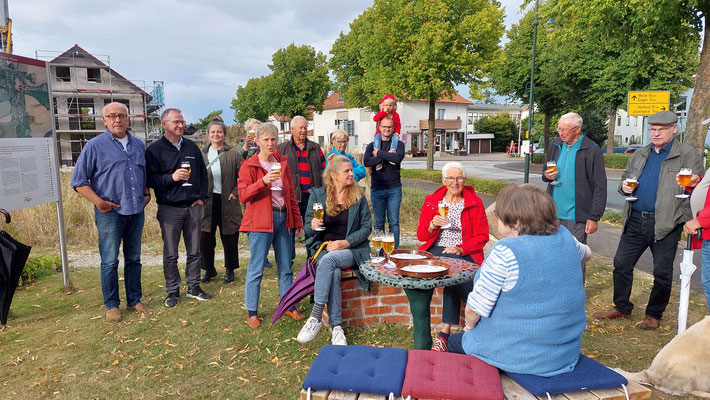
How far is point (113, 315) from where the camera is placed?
446 centimetres

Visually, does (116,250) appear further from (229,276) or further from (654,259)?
(654,259)

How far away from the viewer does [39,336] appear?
416cm

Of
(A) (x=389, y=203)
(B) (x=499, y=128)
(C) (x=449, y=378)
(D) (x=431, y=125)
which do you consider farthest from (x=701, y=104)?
(B) (x=499, y=128)

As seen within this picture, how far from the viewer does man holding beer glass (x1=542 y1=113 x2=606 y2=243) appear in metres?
4.44

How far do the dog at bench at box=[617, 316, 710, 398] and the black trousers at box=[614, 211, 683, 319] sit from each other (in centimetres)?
126

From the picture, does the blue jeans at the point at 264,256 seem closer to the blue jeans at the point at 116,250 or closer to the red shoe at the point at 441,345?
the blue jeans at the point at 116,250

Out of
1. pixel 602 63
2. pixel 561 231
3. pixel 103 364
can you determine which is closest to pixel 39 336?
pixel 103 364

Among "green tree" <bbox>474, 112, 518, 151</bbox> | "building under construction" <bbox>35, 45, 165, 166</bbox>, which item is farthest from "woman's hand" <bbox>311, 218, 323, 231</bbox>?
"green tree" <bbox>474, 112, 518, 151</bbox>

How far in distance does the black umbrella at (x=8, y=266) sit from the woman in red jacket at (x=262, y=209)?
2.18 metres

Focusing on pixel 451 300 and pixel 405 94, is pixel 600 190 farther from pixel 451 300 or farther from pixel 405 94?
pixel 405 94

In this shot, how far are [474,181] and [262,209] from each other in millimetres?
14942

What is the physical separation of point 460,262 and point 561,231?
→ 134cm

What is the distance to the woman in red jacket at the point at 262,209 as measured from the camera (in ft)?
13.8

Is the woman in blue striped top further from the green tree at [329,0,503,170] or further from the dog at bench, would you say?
the green tree at [329,0,503,170]
